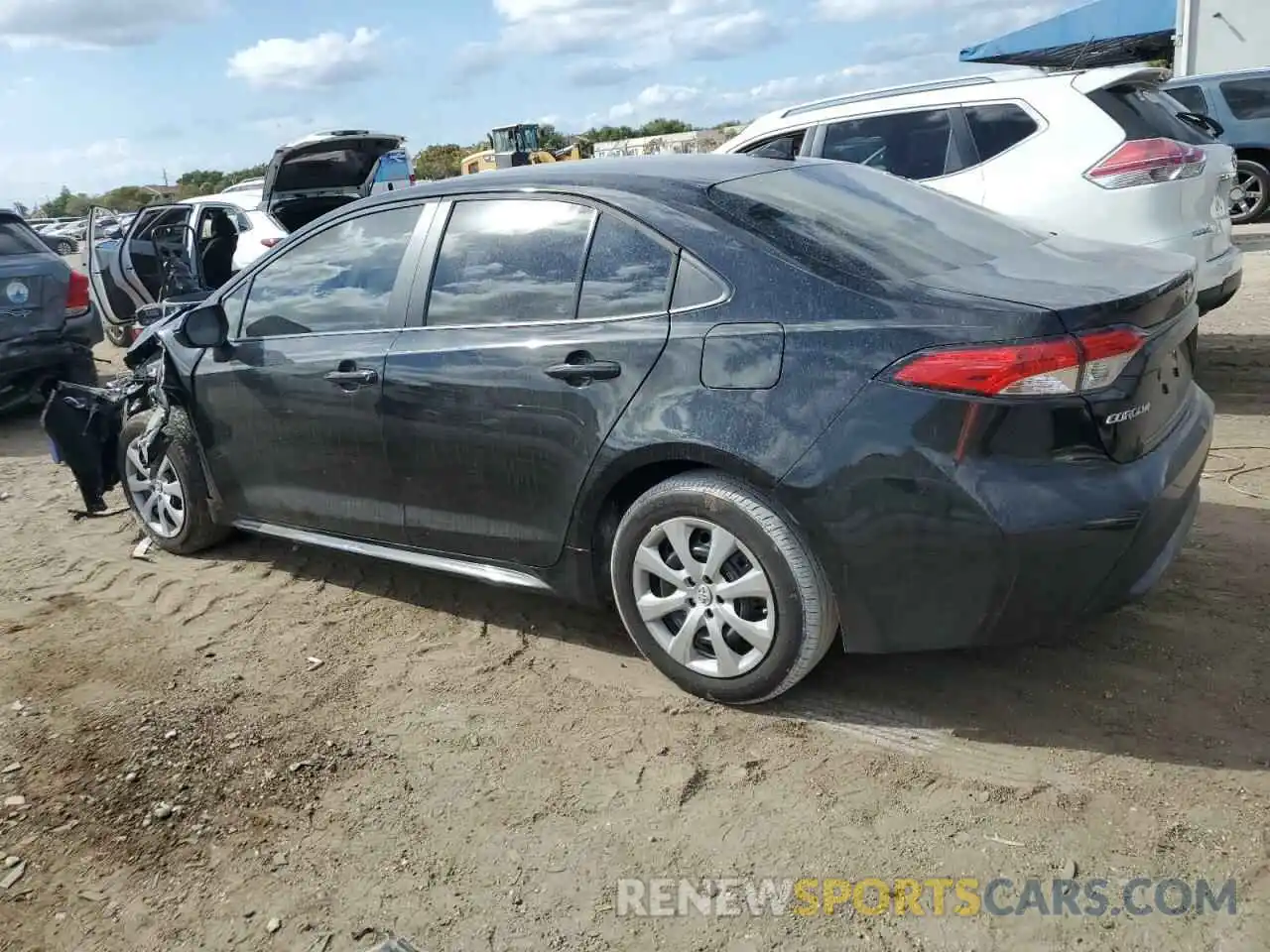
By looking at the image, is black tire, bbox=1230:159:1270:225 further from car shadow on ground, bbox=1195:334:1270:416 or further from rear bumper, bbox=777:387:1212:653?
rear bumper, bbox=777:387:1212:653

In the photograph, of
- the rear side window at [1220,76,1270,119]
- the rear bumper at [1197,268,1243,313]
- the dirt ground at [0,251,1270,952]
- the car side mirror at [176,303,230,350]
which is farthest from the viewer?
the rear side window at [1220,76,1270,119]

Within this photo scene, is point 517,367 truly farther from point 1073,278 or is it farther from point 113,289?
point 113,289

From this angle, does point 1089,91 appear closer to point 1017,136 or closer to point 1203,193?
point 1017,136

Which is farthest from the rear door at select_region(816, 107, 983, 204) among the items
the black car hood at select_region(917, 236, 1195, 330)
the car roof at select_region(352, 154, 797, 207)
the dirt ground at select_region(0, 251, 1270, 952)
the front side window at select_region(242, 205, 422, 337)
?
the front side window at select_region(242, 205, 422, 337)

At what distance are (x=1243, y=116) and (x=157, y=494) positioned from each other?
1347 centimetres

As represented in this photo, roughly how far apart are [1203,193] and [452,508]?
451 cm

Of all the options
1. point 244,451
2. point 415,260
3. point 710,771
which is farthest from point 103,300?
point 710,771

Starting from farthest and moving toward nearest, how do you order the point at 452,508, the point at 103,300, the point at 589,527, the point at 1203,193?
1. the point at 103,300
2. the point at 1203,193
3. the point at 452,508
4. the point at 589,527

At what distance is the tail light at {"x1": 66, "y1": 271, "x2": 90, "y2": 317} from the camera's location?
8.32m

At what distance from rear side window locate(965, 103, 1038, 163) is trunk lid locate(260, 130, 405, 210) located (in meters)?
5.88

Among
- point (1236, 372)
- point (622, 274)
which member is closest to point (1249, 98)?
point (1236, 372)

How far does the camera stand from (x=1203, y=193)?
18.9 ft

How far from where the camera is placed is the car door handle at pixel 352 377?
384 centimetres

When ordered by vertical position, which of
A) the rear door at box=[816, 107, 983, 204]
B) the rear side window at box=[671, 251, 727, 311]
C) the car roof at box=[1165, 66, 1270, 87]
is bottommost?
the rear side window at box=[671, 251, 727, 311]
